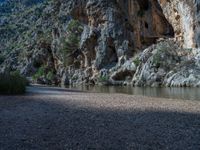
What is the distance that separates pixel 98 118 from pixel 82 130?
259cm

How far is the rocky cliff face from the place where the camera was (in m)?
61.8

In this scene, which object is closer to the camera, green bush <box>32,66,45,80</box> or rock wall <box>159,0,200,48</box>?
rock wall <box>159,0,200,48</box>

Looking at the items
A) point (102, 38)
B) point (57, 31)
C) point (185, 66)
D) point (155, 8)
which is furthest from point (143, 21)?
point (57, 31)

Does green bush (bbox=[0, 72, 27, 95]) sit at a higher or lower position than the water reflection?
higher

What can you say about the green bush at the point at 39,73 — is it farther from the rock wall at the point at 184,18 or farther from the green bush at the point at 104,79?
the rock wall at the point at 184,18

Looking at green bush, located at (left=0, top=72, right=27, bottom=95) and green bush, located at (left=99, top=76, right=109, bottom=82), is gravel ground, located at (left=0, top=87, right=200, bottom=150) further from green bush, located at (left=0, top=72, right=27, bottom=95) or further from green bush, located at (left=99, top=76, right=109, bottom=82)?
green bush, located at (left=99, top=76, right=109, bottom=82)

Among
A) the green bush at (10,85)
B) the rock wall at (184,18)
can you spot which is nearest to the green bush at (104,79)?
the rock wall at (184,18)

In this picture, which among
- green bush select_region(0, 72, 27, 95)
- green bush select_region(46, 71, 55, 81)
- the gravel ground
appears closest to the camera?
the gravel ground

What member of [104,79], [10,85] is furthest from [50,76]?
[10,85]

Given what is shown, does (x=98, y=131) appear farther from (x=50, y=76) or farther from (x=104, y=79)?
(x=50, y=76)

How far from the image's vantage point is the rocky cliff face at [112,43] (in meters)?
61.8

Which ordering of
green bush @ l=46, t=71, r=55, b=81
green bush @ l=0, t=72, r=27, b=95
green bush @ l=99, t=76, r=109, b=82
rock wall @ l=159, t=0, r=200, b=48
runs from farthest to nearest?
green bush @ l=46, t=71, r=55, b=81 → green bush @ l=99, t=76, r=109, b=82 → rock wall @ l=159, t=0, r=200, b=48 → green bush @ l=0, t=72, r=27, b=95

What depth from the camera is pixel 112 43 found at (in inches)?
3462

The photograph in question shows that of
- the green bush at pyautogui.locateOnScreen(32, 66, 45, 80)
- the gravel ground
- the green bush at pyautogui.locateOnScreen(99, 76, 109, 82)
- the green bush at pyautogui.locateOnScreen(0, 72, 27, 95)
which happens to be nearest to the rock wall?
the green bush at pyautogui.locateOnScreen(99, 76, 109, 82)
